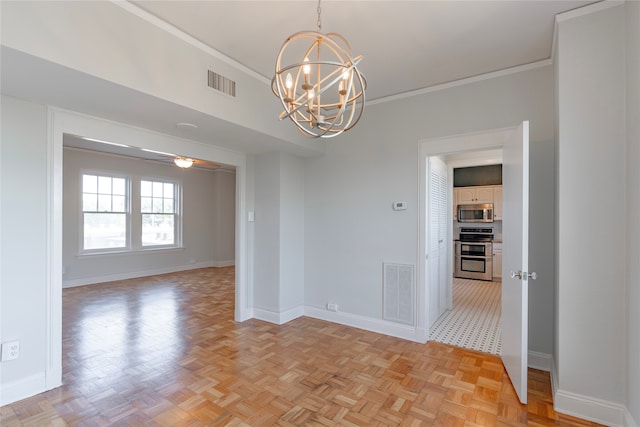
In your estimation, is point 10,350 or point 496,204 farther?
point 496,204

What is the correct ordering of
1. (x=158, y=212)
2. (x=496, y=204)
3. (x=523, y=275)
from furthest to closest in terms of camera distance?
(x=158, y=212), (x=496, y=204), (x=523, y=275)

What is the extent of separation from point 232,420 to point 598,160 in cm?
296

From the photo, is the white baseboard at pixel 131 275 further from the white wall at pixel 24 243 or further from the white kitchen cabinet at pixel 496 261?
the white kitchen cabinet at pixel 496 261

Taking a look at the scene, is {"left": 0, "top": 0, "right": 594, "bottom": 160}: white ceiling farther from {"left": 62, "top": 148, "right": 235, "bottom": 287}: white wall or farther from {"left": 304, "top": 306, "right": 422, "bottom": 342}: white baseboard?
{"left": 62, "top": 148, "right": 235, "bottom": 287}: white wall

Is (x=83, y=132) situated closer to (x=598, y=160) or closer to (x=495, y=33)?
(x=495, y=33)

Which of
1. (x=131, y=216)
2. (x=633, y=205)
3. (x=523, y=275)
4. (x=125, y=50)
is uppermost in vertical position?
(x=125, y=50)

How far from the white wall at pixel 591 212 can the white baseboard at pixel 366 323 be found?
4.74 ft

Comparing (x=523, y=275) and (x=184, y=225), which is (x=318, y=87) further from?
(x=184, y=225)

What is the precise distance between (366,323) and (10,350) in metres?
3.17

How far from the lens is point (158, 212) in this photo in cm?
711

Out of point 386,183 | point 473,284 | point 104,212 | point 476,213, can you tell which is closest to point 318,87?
point 386,183

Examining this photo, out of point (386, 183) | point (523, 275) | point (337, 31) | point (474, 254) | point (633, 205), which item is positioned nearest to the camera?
point (633, 205)

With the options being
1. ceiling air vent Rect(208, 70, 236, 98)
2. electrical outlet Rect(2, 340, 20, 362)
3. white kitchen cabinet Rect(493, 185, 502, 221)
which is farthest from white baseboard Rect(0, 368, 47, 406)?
white kitchen cabinet Rect(493, 185, 502, 221)

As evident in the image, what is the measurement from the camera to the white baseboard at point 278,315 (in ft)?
12.7
